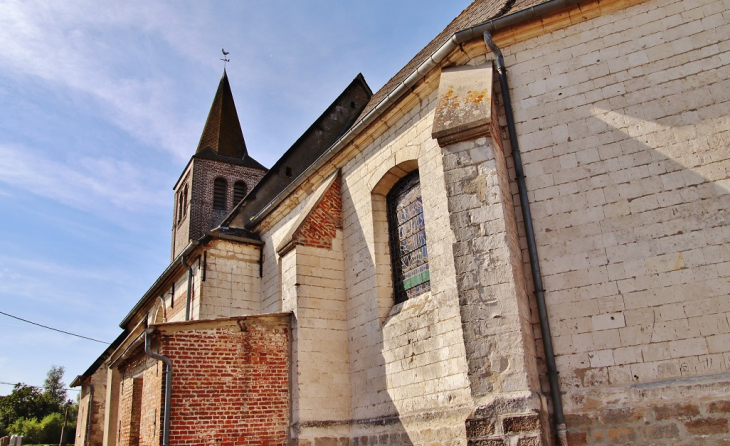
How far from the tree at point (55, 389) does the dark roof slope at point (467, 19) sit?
5486cm

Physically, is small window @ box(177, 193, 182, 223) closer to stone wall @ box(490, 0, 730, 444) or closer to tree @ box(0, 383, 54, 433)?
stone wall @ box(490, 0, 730, 444)

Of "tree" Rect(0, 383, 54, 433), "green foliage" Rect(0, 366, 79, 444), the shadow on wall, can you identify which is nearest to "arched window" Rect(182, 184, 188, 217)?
the shadow on wall

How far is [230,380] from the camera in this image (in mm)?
8156

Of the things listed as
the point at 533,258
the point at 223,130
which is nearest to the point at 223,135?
the point at 223,130

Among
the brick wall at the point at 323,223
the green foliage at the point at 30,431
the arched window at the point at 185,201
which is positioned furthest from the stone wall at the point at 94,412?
the green foliage at the point at 30,431

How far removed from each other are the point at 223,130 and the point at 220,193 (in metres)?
3.28

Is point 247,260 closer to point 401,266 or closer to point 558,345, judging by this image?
point 401,266

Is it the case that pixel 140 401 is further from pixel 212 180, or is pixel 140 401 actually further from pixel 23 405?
pixel 23 405

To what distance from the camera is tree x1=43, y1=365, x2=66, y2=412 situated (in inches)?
2131

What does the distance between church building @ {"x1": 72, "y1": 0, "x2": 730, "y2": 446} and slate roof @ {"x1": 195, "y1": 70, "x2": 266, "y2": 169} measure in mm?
12826

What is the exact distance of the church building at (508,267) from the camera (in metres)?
5.46

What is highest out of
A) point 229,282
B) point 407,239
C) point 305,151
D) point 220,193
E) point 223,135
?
point 223,135

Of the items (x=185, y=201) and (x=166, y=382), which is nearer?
(x=166, y=382)

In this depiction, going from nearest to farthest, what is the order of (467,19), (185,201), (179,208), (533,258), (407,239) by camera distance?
(533,258), (407,239), (467,19), (185,201), (179,208)
